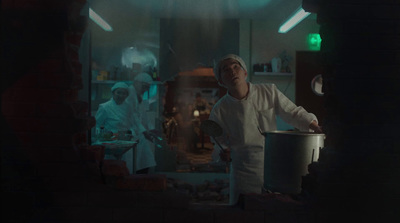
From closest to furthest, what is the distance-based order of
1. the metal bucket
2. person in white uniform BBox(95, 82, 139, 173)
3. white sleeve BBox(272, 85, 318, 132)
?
the metal bucket → white sleeve BBox(272, 85, 318, 132) → person in white uniform BBox(95, 82, 139, 173)

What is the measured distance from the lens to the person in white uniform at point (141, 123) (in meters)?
4.55

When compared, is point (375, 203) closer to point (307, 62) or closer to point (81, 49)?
point (81, 49)

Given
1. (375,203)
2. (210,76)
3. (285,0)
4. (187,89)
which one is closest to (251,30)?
(285,0)

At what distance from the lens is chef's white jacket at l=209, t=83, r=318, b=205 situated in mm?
2273

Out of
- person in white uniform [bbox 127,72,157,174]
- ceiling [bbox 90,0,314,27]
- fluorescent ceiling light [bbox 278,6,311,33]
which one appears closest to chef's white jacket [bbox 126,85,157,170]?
person in white uniform [bbox 127,72,157,174]

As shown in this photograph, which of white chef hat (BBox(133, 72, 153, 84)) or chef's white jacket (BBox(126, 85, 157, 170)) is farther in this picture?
white chef hat (BBox(133, 72, 153, 84))

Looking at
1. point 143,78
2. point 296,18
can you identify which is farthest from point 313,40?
point 143,78

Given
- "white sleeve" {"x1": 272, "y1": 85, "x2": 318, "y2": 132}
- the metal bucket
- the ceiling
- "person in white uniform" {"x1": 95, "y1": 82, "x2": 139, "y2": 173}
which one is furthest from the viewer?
the ceiling

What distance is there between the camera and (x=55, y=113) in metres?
1.40

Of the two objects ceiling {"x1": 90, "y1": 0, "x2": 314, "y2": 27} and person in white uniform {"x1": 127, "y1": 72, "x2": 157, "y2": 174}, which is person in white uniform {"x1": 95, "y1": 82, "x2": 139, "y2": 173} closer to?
person in white uniform {"x1": 127, "y1": 72, "x2": 157, "y2": 174}

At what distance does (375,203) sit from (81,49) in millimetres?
1628

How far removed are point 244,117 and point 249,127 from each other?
0.28 feet

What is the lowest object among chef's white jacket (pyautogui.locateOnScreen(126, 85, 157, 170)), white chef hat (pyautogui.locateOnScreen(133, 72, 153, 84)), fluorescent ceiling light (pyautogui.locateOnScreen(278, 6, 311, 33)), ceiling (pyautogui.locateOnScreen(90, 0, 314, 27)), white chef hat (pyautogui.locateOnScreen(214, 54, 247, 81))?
chef's white jacket (pyautogui.locateOnScreen(126, 85, 157, 170))

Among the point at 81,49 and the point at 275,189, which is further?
the point at 81,49
